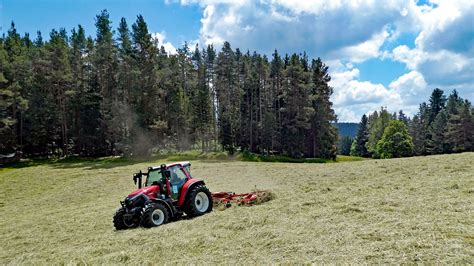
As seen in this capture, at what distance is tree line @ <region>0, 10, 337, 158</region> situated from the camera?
42281mm

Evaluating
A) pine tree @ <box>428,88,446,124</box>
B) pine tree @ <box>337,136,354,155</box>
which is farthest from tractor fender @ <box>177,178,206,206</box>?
pine tree @ <box>337,136,354,155</box>

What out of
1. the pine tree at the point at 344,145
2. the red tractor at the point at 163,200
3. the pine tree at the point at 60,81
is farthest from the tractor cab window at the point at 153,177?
the pine tree at the point at 344,145

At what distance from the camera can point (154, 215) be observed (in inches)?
380

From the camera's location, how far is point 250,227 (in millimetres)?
8117

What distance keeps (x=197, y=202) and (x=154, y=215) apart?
1656 millimetres

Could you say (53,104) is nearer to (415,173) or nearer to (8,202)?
(8,202)

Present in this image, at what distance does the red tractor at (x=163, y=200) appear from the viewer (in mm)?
9703

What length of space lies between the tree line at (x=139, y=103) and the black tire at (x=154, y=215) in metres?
31.2

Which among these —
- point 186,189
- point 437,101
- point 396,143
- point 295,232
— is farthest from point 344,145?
point 295,232

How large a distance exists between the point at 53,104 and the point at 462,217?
47824mm

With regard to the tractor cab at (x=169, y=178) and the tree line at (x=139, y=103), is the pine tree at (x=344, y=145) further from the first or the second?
the tractor cab at (x=169, y=178)

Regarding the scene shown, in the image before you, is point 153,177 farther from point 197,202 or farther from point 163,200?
point 197,202

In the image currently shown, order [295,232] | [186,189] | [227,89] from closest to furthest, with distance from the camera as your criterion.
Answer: [295,232] < [186,189] < [227,89]

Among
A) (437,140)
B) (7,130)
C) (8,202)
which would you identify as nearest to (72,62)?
(7,130)
